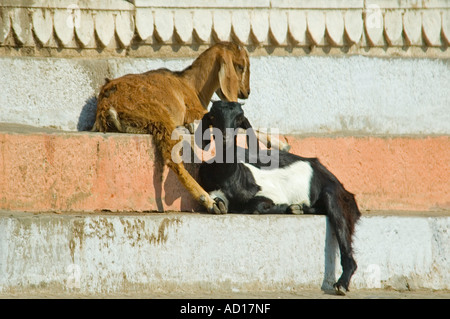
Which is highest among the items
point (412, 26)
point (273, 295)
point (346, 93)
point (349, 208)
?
point (412, 26)

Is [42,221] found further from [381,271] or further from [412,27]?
[412,27]

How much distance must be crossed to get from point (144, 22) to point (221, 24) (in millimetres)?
690

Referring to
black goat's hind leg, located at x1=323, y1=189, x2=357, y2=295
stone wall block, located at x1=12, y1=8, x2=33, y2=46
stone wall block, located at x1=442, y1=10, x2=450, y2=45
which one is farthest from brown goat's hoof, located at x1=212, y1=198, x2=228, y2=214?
stone wall block, located at x1=442, y1=10, x2=450, y2=45

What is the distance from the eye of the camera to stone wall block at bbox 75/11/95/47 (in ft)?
24.4

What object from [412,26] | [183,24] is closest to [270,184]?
[183,24]

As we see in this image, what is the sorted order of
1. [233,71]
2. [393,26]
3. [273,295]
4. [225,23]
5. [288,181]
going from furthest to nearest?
[393,26]
[225,23]
[233,71]
[288,181]
[273,295]

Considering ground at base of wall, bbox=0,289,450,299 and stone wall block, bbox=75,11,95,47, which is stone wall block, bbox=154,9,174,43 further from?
ground at base of wall, bbox=0,289,450,299

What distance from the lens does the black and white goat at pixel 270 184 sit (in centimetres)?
605

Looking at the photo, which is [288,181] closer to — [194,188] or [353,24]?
[194,188]

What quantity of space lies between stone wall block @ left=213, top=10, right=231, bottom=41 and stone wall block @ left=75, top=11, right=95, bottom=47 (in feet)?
3.62

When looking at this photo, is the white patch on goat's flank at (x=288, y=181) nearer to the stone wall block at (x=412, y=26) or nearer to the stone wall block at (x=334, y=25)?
the stone wall block at (x=334, y=25)

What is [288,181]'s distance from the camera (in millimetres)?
6426

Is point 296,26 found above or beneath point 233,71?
above

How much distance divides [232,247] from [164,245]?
0.47m
